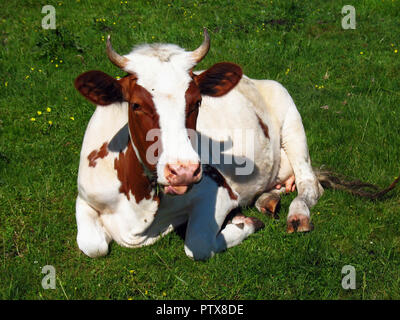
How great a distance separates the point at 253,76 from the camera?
28.8 ft

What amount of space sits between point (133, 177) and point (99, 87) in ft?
2.72

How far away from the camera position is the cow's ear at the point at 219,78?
471 cm

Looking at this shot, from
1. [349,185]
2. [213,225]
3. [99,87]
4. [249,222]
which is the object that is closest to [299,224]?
[249,222]

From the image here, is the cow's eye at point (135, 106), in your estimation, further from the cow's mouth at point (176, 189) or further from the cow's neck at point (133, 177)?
the cow's mouth at point (176, 189)

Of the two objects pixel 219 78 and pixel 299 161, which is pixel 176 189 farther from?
pixel 299 161

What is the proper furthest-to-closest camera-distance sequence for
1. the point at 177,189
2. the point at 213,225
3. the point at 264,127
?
1. the point at 264,127
2. the point at 213,225
3. the point at 177,189

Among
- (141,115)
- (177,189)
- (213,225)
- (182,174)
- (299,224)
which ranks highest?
(141,115)

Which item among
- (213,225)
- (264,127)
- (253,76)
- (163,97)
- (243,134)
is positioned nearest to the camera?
(163,97)

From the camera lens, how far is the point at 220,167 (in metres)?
5.82

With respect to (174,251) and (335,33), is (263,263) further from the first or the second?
(335,33)

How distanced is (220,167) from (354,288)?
1839 millimetres

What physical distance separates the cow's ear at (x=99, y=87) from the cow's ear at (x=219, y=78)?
68 centimetres

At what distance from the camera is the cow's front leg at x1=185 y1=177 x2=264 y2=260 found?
16.8 feet
